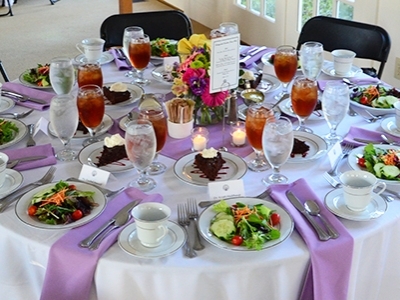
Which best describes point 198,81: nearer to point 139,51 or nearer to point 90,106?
point 90,106

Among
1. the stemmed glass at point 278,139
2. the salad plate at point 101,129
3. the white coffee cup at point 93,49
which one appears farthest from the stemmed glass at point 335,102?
the white coffee cup at point 93,49

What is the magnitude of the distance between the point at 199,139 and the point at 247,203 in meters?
0.34

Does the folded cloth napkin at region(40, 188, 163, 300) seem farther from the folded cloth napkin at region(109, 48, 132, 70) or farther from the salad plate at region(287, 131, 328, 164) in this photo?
the folded cloth napkin at region(109, 48, 132, 70)

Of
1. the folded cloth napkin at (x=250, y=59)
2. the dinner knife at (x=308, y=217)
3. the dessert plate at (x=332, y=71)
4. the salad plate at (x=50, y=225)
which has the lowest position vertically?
the dinner knife at (x=308, y=217)

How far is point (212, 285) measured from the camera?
1241mm

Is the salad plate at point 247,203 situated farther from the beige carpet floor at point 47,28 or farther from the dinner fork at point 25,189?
the beige carpet floor at point 47,28

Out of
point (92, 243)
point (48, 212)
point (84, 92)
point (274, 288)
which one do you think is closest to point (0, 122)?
point (84, 92)

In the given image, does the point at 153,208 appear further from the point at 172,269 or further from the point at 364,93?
the point at 364,93

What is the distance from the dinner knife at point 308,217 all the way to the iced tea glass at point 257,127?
0.55ft

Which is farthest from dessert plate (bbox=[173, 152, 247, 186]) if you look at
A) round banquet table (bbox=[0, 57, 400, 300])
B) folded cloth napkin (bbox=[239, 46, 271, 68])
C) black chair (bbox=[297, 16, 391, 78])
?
black chair (bbox=[297, 16, 391, 78])

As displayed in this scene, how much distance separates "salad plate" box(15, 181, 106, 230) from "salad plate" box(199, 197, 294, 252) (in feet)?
0.80

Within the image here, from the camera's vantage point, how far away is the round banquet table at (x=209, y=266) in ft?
4.03

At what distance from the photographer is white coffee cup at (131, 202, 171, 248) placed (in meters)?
1.23

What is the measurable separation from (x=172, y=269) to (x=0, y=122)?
87cm
